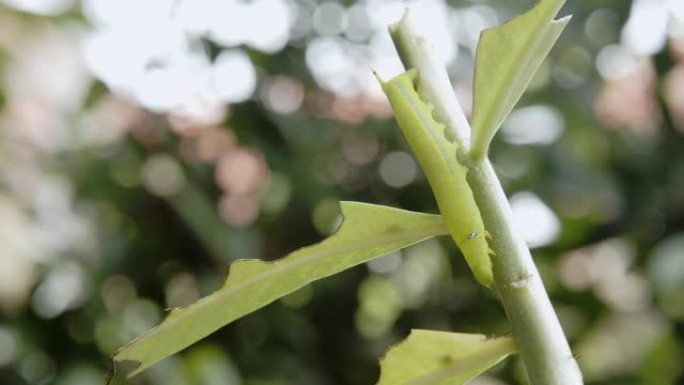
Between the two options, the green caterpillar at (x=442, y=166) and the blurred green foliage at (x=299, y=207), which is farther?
the blurred green foliage at (x=299, y=207)

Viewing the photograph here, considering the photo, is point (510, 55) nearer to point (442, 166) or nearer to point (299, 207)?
point (442, 166)

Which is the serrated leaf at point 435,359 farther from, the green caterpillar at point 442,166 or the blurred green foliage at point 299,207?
the blurred green foliage at point 299,207

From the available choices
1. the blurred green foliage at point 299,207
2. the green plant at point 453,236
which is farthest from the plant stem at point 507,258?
the blurred green foliage at point 299,207

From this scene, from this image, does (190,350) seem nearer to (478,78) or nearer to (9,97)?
(9,97)

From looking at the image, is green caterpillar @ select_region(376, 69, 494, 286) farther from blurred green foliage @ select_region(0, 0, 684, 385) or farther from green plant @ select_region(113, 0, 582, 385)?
blurred green foliage @ select_region(0, 0, 684, 385)

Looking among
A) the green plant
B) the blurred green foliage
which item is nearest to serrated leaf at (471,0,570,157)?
the green plant

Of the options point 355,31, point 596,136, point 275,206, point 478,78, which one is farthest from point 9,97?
point 478,78

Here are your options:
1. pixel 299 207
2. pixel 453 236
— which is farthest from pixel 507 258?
pixel 299 207
